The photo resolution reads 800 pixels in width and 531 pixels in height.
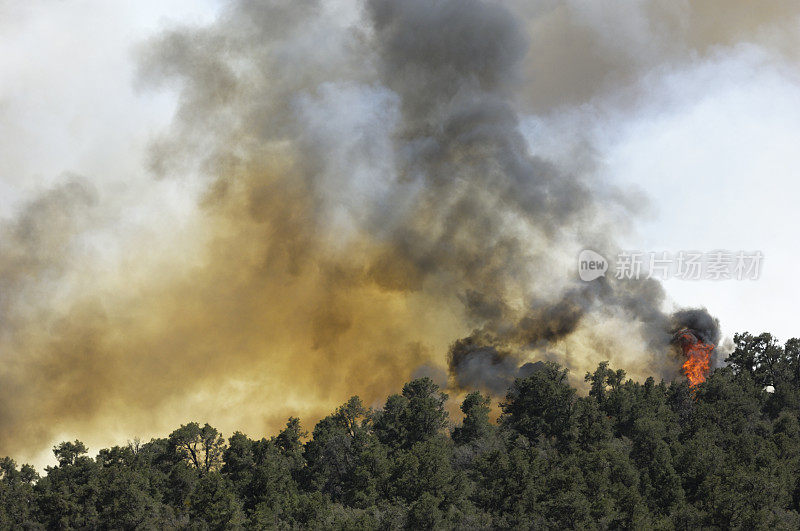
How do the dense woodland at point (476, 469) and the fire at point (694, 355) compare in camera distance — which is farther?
the fire at point (694, 355)

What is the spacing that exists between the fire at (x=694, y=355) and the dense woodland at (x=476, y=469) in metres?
17.1

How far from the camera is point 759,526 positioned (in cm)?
9344

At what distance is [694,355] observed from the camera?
561 ft

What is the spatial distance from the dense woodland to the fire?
55.9 ft

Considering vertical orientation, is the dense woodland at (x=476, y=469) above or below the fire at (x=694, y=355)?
below

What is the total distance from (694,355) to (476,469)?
75.3 m

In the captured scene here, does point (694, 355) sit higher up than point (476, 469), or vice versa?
point (694, 355)

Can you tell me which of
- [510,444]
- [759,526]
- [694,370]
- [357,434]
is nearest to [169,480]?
[357,434]

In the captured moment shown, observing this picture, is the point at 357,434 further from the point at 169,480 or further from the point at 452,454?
the point at 169,480

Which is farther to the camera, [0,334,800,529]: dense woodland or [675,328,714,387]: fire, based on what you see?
[675,328,714,387]: fire

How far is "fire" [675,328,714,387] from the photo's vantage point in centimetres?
16900

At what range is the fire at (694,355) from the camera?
169 meters

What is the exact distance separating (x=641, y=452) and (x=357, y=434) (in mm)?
43307

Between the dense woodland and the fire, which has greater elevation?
the fire
